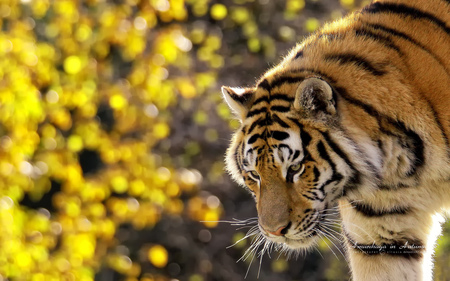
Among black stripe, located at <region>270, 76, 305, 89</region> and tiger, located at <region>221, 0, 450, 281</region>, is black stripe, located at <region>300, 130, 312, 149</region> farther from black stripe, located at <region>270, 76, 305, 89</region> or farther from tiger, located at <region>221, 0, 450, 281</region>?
black stripe, located at <region>270, 76, 305, 89</region>

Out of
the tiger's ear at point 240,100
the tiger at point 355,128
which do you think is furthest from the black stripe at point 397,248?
the tiger's ear at point 240,100

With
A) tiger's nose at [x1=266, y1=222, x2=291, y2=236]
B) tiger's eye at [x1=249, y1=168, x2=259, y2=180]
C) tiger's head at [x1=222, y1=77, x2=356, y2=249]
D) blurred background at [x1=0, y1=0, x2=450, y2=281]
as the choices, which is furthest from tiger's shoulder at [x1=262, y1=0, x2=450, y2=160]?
blurred background at [x1=0, y1=0, x2=450, y2=281]

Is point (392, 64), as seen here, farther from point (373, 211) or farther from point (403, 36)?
point (373, 211)

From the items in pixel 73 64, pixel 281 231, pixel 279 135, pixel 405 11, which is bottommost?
pixel 281 231

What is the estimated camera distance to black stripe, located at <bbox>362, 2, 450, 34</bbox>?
3.19 m

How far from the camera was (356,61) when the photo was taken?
307 cm

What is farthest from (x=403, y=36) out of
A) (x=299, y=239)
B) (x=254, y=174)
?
(x=299, y=239)

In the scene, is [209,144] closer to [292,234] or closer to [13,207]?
[13,207]

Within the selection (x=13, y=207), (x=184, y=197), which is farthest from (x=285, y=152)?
(x=184, y=197)

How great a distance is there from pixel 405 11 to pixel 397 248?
1.09 metres

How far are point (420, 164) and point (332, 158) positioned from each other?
1.21ft

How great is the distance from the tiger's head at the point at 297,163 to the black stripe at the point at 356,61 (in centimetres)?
18

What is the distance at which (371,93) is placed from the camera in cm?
Answer: 298

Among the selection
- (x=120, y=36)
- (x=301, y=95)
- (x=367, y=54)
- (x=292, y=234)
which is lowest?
(x=292, y=234)
